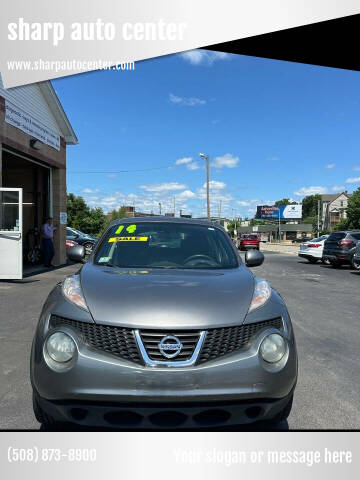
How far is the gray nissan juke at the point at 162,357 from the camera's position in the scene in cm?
198

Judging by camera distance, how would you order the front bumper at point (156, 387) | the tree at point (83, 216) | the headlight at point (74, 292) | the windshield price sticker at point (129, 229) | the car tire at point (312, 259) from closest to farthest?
the front bumper at point (156, 387), the headlight at point (74, 292), the windshield price sticker at point (129, 229), the car tire at point (312, 259), the tree at point (83, 216)

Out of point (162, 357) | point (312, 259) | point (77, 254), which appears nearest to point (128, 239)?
point (77, 254)

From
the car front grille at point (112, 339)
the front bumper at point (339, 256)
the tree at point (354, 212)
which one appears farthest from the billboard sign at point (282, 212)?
the car front grille at point (112, 339)

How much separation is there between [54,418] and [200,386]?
0.83m

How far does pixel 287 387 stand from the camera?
2156 millimetres

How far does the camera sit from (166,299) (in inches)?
87.2

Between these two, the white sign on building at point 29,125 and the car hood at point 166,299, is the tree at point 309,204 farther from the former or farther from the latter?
the car hood at point 166,299

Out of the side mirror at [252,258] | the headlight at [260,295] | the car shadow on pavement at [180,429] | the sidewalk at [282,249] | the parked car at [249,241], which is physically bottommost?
the sidewalk at [282,249]

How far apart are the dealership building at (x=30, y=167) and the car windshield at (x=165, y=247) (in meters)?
7.56

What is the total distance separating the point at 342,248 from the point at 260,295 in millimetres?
14594

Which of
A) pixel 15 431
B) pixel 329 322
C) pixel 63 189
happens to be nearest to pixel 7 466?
pixel 15 431

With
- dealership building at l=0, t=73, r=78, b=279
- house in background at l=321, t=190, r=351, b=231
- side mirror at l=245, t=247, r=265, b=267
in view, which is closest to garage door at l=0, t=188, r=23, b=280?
dealership building at l=0, t=73, r=78, b=279

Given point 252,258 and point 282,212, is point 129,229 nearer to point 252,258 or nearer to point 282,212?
point 252,258

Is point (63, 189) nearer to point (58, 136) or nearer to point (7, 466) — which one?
point (58, 136)
